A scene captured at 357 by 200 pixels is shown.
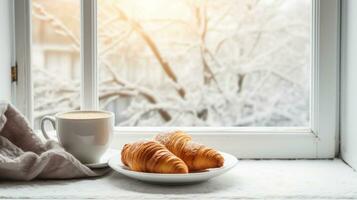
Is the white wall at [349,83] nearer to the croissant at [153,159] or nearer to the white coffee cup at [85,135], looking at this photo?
the croissant at [153,159]

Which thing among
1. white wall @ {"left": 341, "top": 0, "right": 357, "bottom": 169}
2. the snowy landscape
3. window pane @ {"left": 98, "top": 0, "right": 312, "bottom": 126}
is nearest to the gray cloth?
white wall @ {"left": 341, "top": 0, "right": 357, "bottom": 169}

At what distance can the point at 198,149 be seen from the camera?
99 centimetres

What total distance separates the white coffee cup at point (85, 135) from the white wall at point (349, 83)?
1.63ft

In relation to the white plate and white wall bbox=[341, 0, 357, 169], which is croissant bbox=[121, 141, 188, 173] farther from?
white wall bbox=[341, 0, 357, 169]

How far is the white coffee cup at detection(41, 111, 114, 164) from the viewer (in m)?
1.03

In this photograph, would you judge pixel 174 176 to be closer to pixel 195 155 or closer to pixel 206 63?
pixel 195 155

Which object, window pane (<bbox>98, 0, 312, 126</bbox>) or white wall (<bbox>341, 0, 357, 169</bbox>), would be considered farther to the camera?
window pane (<bbox>98, 0, 312, 126</bbox>)

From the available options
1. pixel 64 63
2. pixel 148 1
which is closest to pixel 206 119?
pixel 148 1

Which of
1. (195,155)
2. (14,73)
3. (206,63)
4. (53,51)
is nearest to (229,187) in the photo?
(195,155)

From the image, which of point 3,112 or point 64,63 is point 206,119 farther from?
point 3,112

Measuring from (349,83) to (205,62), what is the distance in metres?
1.32

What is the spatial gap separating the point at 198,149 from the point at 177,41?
1469 mm

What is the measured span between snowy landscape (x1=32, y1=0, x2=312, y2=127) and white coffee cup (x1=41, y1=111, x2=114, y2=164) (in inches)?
41.8

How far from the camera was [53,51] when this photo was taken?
161 cm
